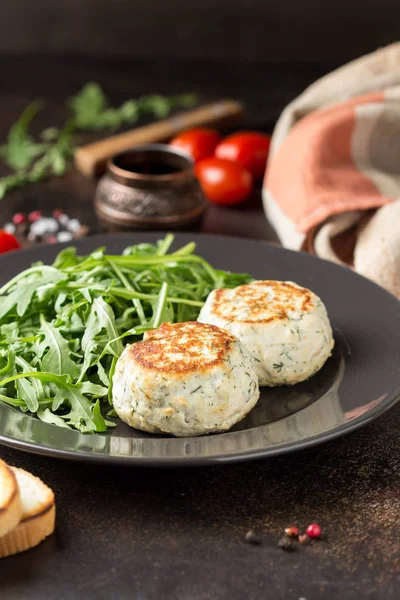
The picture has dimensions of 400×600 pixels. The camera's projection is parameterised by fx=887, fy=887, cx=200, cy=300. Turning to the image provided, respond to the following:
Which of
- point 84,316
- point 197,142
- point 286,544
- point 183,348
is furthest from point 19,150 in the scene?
point 286,544

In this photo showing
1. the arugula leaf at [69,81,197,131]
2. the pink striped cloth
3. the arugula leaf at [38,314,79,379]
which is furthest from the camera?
the arugula leaf at [69,81,197,131]

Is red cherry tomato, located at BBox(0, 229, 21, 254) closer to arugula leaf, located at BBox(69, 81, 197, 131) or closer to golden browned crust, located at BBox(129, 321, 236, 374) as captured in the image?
golden browned crust, located at BBox(129, 321, 236, 374)

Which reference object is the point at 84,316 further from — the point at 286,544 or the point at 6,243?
the point at 6,243

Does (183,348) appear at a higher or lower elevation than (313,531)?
higher

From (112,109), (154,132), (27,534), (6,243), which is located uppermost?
(27,534)

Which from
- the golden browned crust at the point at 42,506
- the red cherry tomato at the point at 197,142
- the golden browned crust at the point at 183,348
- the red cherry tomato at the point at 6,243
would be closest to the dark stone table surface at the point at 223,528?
the golden browned crust at the point at 42,506

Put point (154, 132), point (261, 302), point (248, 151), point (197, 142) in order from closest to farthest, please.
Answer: point (261, 302), point (248, 151), point (197, 142), point (154, 132)

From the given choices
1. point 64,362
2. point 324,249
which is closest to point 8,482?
point 64,362

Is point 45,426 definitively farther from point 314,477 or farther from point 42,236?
point 42,236

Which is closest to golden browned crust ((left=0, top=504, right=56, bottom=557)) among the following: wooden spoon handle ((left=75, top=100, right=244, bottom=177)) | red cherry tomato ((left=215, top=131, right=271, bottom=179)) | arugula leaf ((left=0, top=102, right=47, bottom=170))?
wooden spoon handle ((left=75, top=100, right=244, bottom=177))
